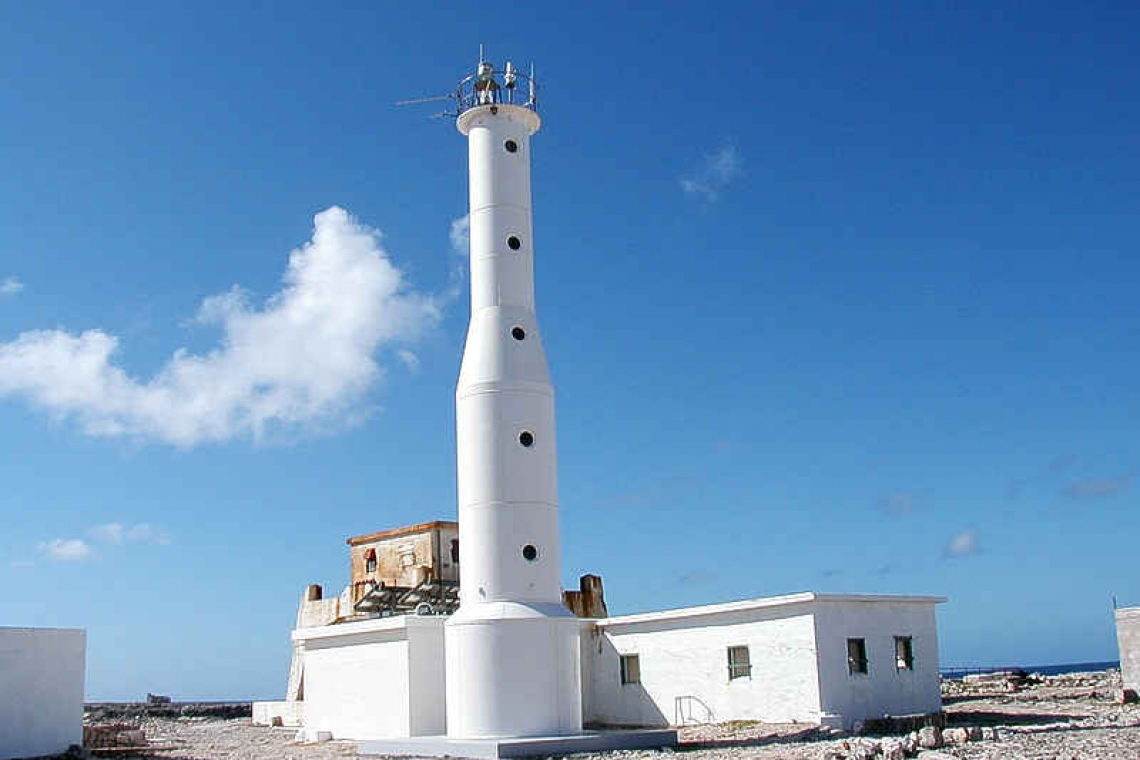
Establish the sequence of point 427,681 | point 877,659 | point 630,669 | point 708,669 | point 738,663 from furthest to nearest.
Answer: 1. point 630,669
2. point 708,669
3. point 427,681
4. point 738,663
5. point 877,659

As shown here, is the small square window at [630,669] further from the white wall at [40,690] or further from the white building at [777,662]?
the white wall at [40,690]

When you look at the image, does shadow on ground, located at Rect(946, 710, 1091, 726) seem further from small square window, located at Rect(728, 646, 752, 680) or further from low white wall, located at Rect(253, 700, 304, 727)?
low white wall, located at Rect(253, 700, 304, 727)

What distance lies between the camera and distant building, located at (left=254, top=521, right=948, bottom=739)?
24.4 metres

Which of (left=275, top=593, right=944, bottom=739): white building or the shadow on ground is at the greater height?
(left=275, top=593, right=944, bottom=739): white building

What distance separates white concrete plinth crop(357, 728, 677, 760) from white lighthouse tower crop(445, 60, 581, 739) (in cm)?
63

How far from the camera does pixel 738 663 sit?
25.6 m

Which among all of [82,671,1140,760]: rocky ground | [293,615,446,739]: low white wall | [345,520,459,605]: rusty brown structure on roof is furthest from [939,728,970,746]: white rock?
[345,520,459,605]: rusty brown structure on roof

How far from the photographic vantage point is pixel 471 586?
23.7m

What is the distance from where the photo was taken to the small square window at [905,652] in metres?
26.0

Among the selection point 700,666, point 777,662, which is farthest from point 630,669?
point 777,662

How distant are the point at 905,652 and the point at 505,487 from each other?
9426 millimetres

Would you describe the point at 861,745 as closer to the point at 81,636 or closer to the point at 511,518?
the point at 511,518

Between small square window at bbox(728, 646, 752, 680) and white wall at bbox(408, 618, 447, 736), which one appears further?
white wall at bbox(408, 618, 447, 736)

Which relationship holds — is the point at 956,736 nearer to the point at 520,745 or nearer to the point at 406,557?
the point at 520,745
